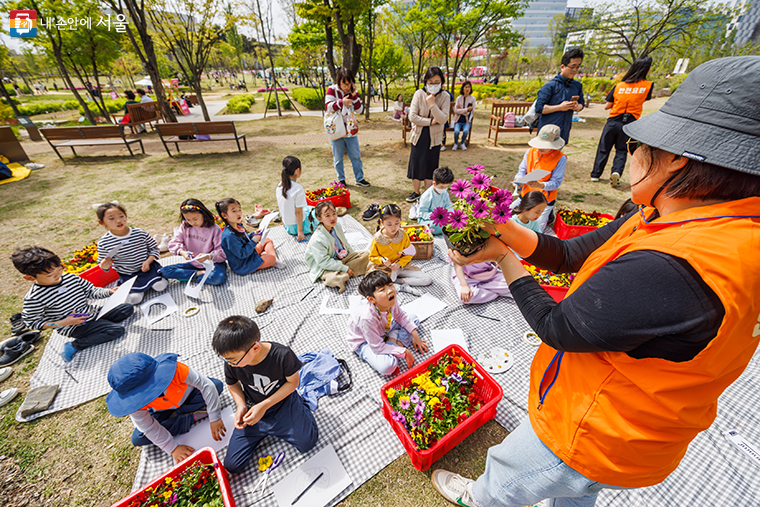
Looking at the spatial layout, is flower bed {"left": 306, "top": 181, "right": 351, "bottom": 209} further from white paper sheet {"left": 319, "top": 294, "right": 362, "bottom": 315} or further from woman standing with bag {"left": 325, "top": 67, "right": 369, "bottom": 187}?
white paper sheet {"left": 319, "top": 294, "right": 362, "bottom": 315}

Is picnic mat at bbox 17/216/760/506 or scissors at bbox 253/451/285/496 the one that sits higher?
picnic mat at bbox 17/216/760/506

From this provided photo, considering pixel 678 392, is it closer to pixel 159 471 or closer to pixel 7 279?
pixel 159 471

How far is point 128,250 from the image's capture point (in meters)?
3.81

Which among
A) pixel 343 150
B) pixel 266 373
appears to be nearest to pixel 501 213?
pixel 266 373

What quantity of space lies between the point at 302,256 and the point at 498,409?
11.5 feet

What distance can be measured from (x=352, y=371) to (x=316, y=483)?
0.97 metres

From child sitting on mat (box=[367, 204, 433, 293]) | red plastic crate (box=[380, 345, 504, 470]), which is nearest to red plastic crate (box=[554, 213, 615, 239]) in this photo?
child sitting on mat (box=[367, 204, 433, 293])

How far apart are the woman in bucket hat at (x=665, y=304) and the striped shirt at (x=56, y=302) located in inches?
165

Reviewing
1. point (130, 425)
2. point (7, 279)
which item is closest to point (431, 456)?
point (130, 425)

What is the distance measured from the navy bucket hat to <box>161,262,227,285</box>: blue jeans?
4645 mm

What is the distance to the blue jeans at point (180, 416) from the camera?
2.43m

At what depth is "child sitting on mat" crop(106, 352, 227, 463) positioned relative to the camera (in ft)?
6.51

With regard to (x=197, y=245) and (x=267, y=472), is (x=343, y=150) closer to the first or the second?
(x=197, y=245)

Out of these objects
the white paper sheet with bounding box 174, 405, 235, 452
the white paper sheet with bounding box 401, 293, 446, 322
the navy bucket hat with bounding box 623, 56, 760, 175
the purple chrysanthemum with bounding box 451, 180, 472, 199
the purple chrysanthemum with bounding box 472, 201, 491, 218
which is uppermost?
the navy bucket hat with bounding box 623, 56, 760, 175
